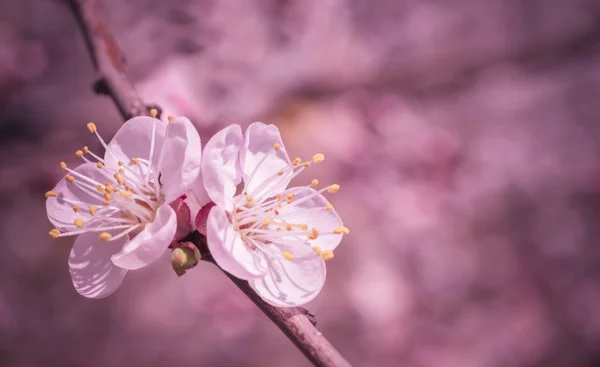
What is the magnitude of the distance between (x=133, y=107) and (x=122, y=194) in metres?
0.27

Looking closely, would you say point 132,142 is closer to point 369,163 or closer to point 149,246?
point 149,246

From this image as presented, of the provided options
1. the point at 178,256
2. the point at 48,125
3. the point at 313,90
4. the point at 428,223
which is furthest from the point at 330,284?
the point at 48,125

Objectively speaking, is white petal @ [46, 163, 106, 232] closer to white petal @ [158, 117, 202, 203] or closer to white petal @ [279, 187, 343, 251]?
white petal @ [158, 117, 202, 203]

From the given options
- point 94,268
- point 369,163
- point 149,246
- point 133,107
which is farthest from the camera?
point 369,163

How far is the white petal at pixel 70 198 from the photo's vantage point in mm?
693

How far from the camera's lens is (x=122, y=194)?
2.08ft

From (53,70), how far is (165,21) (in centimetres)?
43

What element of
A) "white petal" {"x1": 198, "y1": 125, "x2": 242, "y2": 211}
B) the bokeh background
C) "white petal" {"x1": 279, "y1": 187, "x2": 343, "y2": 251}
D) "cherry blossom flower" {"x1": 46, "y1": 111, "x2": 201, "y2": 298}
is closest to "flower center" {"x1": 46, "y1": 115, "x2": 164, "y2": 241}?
"cherry blossom flower" {"x1": 46, "y1": 111, "x2": 201, "y2": 298}

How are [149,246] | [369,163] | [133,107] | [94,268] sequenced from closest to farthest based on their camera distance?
1. [149,246]
2. [94,268]
3. [133,107]
4. [369,163]

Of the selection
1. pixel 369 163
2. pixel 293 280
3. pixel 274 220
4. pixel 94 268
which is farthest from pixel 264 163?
pixel 369 163

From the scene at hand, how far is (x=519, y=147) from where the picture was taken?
193 cm

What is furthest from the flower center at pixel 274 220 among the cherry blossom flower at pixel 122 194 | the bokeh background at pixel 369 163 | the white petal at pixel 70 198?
the bokeh background at pixel 369 163

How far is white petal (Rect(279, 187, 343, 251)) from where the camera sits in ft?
2.38

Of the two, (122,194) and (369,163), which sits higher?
(122,194)
